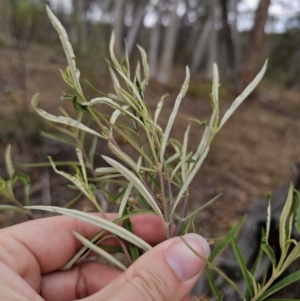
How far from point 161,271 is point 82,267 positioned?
33 cm

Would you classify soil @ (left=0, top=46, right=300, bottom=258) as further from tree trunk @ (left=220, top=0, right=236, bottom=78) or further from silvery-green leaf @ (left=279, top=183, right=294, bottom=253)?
tree trunk @ (left=220, top=0, right=236, bottom=78)

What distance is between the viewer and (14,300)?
24.6 inches

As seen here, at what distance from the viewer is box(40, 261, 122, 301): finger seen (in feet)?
2.86

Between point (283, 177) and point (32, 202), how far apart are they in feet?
7.56

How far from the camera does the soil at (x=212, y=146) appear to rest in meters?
2.35

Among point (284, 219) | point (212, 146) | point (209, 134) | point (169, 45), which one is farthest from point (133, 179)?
point (169, 45)

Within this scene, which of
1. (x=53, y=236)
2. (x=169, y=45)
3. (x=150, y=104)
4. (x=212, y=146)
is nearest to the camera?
(x=53, y=236)

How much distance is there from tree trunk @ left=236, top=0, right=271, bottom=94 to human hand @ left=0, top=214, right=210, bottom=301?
16.1ft

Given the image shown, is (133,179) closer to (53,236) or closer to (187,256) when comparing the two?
(187,256)

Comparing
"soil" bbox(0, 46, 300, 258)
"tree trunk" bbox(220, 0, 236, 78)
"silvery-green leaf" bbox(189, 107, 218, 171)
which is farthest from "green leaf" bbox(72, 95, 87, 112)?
"tree trunk" bbox(220, 0, 236, 78)

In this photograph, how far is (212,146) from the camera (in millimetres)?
3764

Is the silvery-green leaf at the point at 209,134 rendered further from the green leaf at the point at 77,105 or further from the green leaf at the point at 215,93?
the green leaf at the point at 77,105

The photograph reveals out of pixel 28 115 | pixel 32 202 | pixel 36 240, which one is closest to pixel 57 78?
pixel 28 115

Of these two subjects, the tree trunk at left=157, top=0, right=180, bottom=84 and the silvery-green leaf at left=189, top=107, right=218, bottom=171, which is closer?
the silvery-green leaf at left=189, top=107, right=218, bottom=171
